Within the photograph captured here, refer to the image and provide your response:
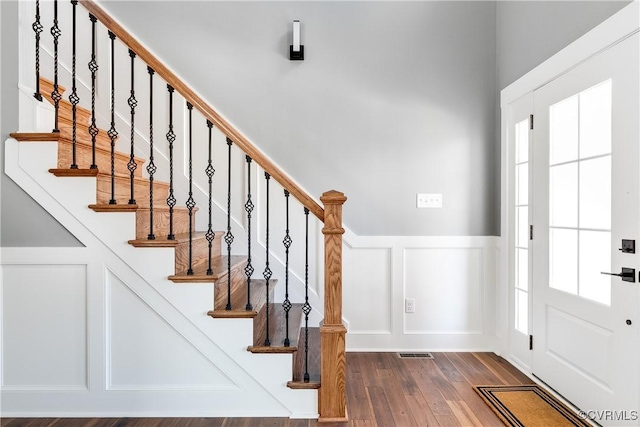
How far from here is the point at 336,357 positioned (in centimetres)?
192

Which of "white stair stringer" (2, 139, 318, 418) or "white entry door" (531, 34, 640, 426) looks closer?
"white entry door" (531, 34, 640, 426)

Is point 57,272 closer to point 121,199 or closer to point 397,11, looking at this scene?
point 121,199

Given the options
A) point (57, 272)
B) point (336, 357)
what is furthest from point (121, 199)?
point (336, 357)

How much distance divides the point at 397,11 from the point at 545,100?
1.38 m

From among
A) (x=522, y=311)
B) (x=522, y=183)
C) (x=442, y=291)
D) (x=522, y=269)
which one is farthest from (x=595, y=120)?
(x=442, y=291)

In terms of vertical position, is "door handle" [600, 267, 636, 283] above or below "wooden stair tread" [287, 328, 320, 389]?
above

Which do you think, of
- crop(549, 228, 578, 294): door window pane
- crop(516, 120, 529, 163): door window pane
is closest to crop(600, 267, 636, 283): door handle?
crop(549, 228, 578, 294): door window pane

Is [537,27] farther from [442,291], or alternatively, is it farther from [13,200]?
[13,200]

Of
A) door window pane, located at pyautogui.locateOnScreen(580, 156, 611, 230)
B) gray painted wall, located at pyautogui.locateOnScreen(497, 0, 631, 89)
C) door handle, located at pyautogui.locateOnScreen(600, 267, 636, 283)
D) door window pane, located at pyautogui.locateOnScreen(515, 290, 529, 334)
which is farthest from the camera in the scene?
door window pane, located at pyautogui.locateOnScreen(515, 290, 529, 334)

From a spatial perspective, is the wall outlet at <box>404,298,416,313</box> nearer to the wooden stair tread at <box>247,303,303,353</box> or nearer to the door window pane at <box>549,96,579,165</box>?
the wooden stair tread at <box>247,303,303,353</box>

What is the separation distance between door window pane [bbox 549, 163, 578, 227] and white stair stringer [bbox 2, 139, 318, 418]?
70.6 inches

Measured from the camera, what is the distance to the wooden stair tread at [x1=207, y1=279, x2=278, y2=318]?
76.4 inches

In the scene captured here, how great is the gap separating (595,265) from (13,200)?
316 cm

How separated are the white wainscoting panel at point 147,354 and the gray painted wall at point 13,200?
1.29 feet
